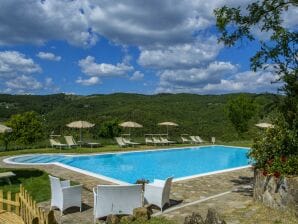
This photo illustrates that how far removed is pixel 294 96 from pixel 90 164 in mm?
11452

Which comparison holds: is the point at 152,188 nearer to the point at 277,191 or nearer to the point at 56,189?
the point at 56,189

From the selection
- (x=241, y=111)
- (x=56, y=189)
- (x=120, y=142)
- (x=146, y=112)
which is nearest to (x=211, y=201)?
(x=56, y=189)

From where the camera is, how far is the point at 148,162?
19.8 meters

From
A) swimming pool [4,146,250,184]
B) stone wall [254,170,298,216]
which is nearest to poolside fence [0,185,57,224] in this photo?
stone wall [254,170,298,216]

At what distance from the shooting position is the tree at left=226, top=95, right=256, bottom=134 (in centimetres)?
2847

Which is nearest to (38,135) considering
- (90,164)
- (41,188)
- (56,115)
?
(90,164)

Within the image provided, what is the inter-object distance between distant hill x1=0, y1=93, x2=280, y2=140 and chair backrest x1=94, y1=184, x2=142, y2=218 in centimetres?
2233

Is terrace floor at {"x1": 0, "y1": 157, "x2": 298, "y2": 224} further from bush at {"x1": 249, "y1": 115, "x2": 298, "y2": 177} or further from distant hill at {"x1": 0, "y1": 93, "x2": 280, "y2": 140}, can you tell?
distant hill at {"x1": 0, "y1": 93, "x2": 280, "y2": 140}

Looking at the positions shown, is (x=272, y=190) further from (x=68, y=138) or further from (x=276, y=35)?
(x=68, y=138)

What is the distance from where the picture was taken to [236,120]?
29.0 m

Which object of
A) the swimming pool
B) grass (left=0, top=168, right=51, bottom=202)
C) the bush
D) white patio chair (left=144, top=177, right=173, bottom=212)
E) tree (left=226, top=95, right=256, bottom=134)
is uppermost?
tree (left=226, top=95, right=256, bottom=134)

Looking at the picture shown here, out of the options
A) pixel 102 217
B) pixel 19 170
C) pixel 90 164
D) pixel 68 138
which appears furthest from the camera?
pixel 68 138

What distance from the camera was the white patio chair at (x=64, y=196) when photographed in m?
7.82

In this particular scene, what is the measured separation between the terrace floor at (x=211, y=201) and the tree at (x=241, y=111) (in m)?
15.9
